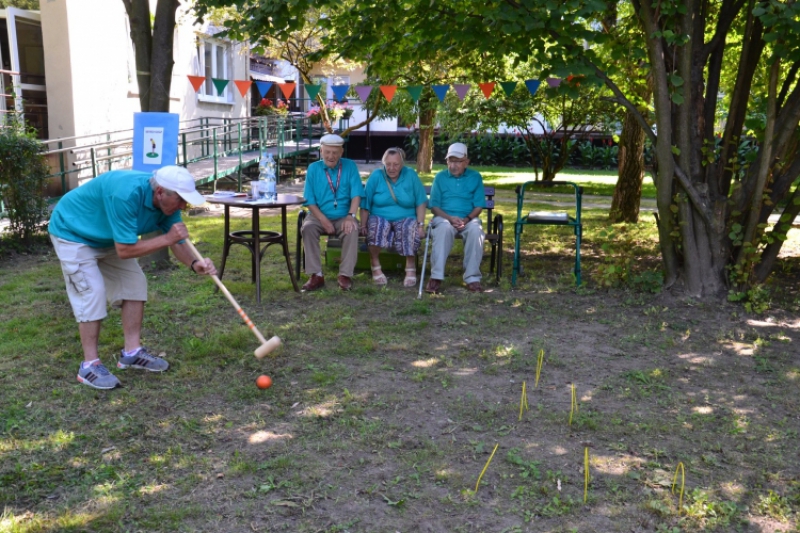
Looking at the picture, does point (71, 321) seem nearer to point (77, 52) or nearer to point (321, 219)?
point (321, 219)

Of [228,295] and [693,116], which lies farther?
[693,116]

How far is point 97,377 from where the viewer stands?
13.9ft

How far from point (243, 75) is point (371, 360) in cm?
1674

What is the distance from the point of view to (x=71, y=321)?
217 inches

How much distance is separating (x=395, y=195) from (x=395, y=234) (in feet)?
1.21

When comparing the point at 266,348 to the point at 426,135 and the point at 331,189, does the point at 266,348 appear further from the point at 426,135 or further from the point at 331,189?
the point at 426,135

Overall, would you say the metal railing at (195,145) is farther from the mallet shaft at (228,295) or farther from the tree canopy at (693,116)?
the tree canopy at (693,116)

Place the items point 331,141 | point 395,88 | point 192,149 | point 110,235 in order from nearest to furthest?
point 110,235 → point 331,141 → point 395,88 → point 192,149

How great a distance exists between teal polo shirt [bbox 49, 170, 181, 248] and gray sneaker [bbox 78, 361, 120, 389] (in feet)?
2.33

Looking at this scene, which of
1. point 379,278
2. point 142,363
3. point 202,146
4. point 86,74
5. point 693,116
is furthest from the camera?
point 202,146

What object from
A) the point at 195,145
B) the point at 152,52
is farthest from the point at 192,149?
the point at 152,52

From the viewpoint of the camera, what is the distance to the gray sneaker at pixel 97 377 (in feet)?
13.9

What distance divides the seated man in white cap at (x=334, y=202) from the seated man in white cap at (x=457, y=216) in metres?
0.73

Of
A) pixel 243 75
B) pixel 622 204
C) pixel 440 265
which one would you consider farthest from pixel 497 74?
pixel 243 75
